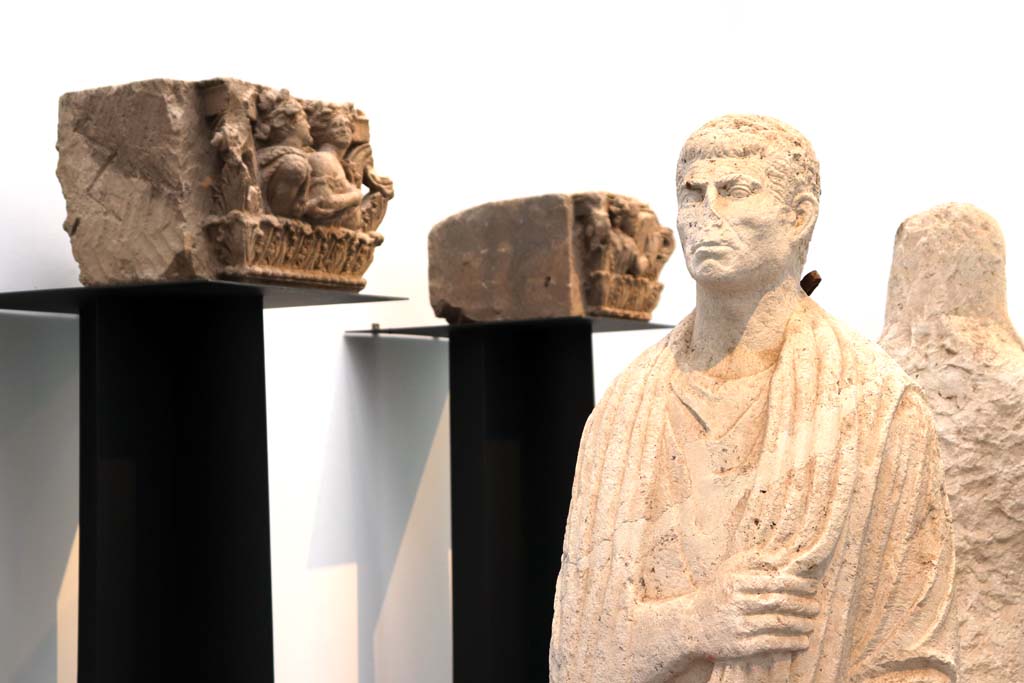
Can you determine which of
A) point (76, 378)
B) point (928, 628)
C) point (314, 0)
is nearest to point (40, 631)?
point (76, 378)

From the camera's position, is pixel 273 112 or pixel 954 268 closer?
pixel 954 268

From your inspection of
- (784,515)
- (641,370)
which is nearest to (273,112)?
(641,370)

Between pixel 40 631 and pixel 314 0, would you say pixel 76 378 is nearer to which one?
pixel 40 631

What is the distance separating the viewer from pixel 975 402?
16.3ft

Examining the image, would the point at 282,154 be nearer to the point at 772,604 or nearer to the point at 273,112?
the point at 273,112

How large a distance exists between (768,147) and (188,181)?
288 cm

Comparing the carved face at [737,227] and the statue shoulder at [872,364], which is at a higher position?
the carved face at [737,227]

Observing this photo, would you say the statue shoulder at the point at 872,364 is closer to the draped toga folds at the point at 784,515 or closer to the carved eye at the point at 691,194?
the draped toga folds at the point at 784,515

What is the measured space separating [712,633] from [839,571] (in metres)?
0.30

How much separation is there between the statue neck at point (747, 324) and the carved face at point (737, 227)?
4 cm

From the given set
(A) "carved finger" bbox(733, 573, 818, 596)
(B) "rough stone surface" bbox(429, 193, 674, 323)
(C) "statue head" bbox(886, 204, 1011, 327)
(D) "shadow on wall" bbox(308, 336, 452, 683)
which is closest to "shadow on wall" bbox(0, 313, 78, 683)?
(D) "shadow on wall" bbox(308, 336, 452, 683)

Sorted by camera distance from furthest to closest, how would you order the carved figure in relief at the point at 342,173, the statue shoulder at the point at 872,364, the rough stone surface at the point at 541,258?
the rough stone surface at the point at 541,258 < the carved figure in relief at the point at 342,173 < the statue shoulder at the point at 872,364

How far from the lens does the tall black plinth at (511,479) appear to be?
7781mm

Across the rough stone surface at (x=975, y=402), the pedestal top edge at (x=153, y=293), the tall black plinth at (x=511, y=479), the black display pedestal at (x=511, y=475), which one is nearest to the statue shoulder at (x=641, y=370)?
the rough stone surface at (x=975, y=402)
